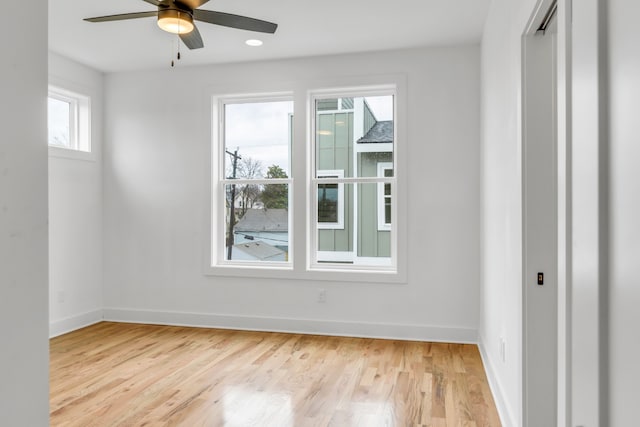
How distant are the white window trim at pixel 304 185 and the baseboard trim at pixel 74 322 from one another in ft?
4.42

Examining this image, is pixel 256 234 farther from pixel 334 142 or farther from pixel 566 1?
pixel 566 1

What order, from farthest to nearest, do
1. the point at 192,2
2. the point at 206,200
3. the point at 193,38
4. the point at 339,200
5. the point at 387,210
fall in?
1. the point at 206,200
2. the point at 339,200
3. the point at 387,210
4. the point at 193,38
5. the point at 192,2

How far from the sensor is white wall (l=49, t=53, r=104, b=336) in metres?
4.39

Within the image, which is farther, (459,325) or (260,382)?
(459,325)

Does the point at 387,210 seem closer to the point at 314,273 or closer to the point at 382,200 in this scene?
the point at 382,200

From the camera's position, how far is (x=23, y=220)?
65 cm

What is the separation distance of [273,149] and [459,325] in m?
2.54

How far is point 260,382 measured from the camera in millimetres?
3162

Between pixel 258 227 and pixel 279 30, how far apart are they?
6.49ft

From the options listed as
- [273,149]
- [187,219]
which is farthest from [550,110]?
[187,219]

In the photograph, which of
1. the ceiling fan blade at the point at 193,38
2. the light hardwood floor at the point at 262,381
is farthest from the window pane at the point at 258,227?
the ceiling fan blade at the point at 193,38

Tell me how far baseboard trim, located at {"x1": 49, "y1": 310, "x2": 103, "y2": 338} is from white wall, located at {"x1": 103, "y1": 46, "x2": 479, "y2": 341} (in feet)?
0.48

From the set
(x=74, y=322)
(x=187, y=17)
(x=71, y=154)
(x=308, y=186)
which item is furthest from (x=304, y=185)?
(x=74, y=322)

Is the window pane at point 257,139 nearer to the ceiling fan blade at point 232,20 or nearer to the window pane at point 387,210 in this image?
the window pane at point 387,210
